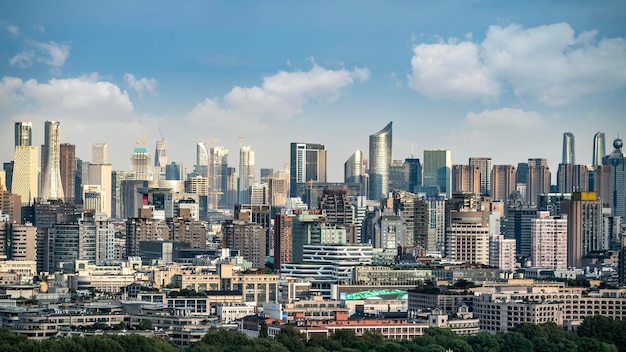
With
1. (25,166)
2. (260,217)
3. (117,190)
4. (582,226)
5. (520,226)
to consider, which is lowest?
(520,226)

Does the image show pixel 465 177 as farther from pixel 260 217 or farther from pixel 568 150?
pixel 260 217

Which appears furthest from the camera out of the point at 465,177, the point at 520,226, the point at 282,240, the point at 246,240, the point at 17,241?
the point at 465,177

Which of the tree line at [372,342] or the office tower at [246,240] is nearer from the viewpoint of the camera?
the tree line at [372,342]

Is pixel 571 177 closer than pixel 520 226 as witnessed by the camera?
No

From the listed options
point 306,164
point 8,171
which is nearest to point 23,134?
point 8,171

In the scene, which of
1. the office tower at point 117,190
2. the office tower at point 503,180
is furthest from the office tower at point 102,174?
the office tower at point 503,180

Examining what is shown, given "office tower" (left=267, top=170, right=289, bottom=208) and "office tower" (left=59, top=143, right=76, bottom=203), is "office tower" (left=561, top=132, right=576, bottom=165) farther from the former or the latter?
"office tower" (left=59, top=143, right=76, bottom=203)

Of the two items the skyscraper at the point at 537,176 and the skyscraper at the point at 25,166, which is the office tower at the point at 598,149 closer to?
the skyscraper at the point at 537,176
